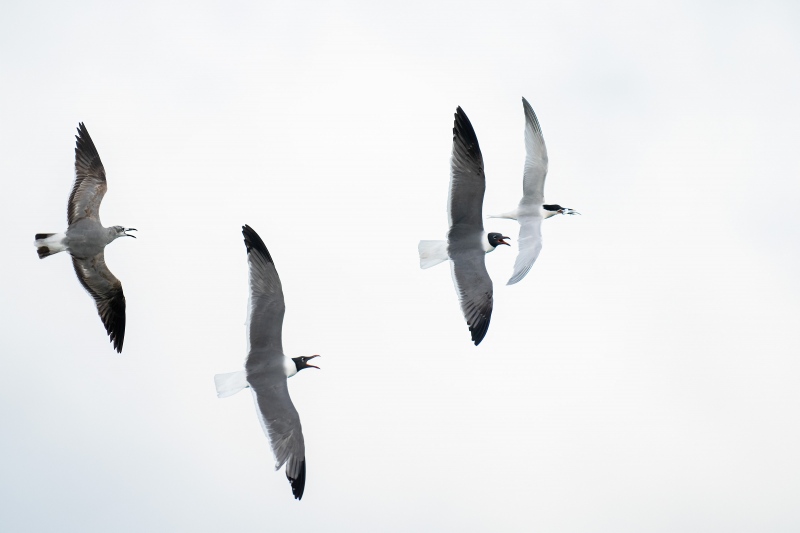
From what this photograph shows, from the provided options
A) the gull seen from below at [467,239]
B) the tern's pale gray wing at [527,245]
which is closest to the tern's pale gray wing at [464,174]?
the gull seen from below at [467,239]

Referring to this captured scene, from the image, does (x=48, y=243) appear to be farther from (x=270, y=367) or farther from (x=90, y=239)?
(x=270, y=367)

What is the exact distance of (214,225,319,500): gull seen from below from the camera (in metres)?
14.5

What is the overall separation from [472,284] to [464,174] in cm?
148

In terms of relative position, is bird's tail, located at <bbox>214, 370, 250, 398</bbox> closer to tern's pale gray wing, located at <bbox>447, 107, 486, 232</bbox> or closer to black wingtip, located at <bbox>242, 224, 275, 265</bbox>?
black wingtip, located at <bbox>242, 224, 275, 265</bbox>

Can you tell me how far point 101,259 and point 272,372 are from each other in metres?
3.59

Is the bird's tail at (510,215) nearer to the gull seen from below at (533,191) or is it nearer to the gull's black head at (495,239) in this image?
the gull seen from below at (533,191)

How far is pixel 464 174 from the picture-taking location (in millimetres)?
16203

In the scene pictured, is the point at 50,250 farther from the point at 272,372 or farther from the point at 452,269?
the point at 452,269

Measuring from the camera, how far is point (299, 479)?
47.6 ft

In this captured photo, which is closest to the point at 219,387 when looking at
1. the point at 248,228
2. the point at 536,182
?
the point at 248,228

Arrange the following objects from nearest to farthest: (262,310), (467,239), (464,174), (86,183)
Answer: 1. (262,310)
2. (464,174)
3. (467,239)
4. (86,183)

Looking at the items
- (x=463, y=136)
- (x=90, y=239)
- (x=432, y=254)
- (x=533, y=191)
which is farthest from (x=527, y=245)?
(x=90, y=239)

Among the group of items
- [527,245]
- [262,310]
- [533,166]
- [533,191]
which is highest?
[533,166]

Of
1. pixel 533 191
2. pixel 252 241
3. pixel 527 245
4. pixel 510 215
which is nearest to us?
pixel 252 241
